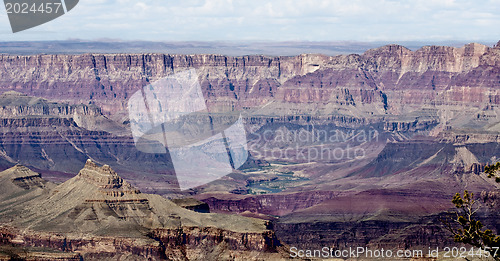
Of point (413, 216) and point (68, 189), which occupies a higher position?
point (68, 189)

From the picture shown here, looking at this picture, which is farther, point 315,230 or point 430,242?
point 315,230

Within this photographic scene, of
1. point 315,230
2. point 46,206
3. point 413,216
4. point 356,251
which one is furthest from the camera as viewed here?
point 413,216

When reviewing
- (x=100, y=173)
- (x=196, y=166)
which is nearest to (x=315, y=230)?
(x=100, y=173)

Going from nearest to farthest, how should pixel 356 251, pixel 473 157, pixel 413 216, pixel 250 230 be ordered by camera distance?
1. pixel 250 230
2. pixel 356 251
3. pixel 413 216
4. pixel 473 157

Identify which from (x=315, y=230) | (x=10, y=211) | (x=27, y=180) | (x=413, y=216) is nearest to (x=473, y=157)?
(x=413, y=216)

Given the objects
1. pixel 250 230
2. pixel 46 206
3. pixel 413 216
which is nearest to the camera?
pixel 250 230

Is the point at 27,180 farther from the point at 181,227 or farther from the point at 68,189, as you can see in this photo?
the point at 181,227

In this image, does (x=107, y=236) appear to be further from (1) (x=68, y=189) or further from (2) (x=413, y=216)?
(2) (x=413, y=216)

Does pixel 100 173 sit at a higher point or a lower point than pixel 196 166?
higher

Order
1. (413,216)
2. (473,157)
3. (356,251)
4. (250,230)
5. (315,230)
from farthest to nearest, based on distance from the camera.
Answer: (473,157)
(413,216)
(315,230)
(356,251)
(250,230)
